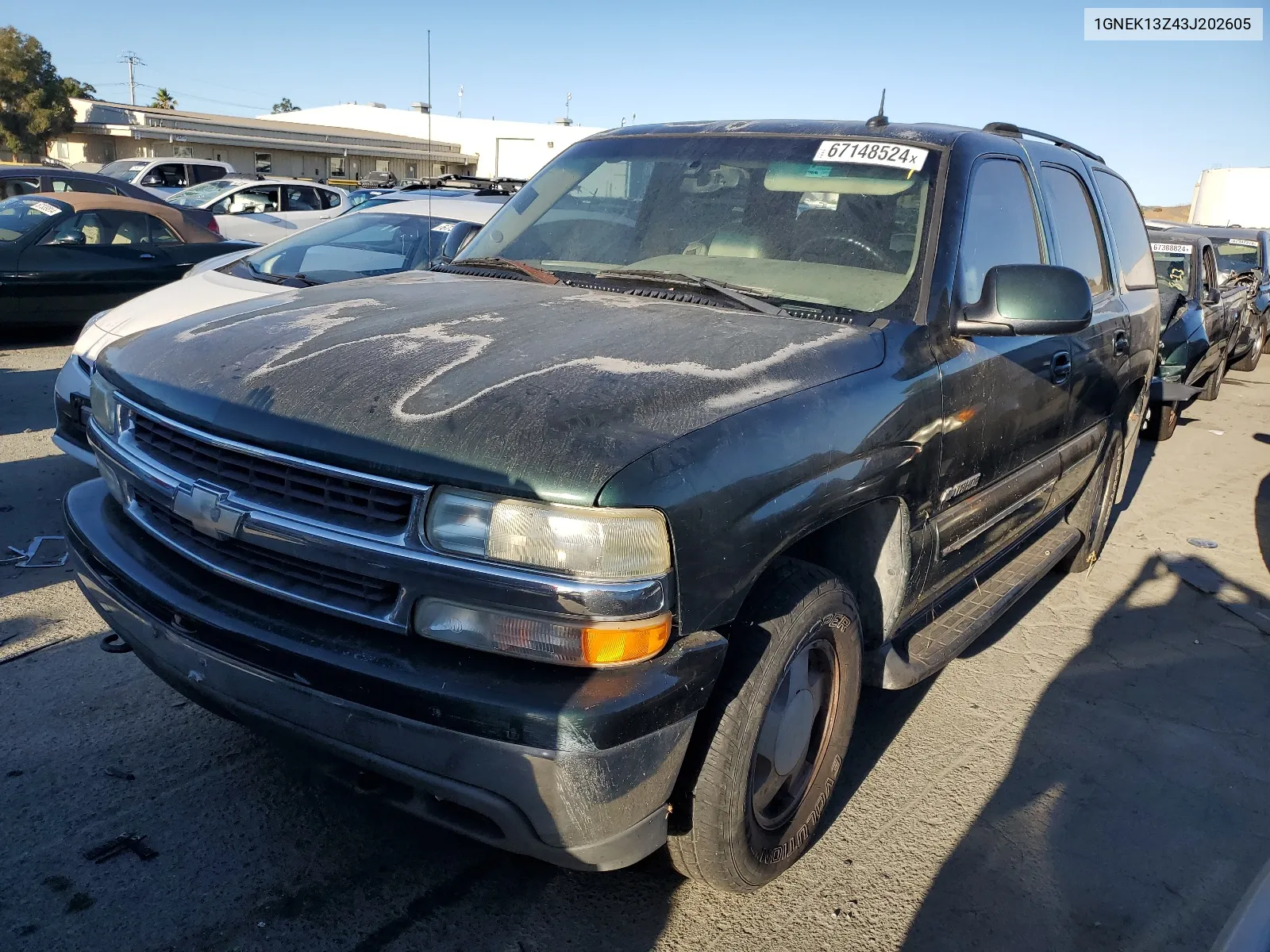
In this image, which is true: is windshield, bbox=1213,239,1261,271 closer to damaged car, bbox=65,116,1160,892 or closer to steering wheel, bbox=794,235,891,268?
damaged car, bbox=65,116,1160,892

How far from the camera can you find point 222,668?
2262 mm

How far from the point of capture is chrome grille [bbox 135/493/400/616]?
214 cm

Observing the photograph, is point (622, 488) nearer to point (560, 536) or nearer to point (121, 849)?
point (560, 536)

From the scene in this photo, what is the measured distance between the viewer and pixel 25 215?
920 cm

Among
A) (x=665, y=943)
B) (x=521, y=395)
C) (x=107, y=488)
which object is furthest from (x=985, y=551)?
(x=107, y=488)

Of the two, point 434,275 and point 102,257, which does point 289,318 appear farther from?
point 102,257

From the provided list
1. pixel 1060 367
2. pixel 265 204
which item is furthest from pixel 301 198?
pixel 1060 367

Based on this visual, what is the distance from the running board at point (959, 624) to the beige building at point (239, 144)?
35.5 m

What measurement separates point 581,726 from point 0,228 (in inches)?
370

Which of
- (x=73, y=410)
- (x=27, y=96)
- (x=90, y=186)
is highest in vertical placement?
(x=27, y=96)

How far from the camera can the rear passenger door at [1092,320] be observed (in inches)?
159

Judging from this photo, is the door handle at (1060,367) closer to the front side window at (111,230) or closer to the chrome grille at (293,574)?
the chrome grille at (293,574)

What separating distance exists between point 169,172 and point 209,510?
71.2ft

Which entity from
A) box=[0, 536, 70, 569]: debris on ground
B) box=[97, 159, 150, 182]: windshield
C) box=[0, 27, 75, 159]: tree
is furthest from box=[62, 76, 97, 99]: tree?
box=[0, 536, 70, 569]: debris on ground
